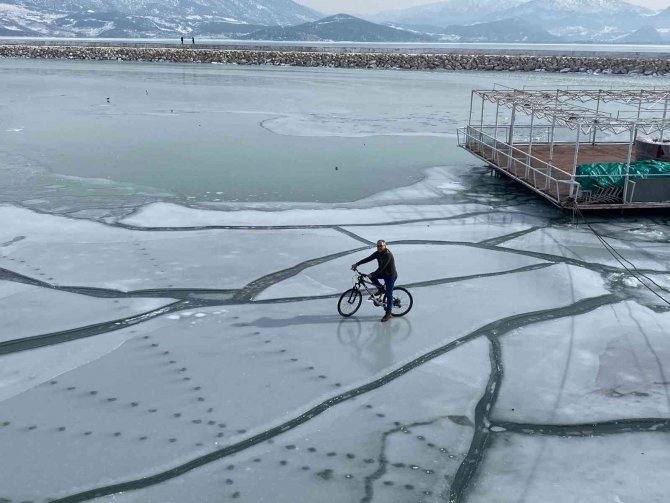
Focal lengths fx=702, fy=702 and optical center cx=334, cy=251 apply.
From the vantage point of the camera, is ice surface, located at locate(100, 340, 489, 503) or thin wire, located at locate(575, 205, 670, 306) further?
thin wire, located at locate(575, 205, 670, 306)

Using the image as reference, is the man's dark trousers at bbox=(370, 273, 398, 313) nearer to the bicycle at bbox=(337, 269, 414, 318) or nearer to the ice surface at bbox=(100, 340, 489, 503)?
the bicycle at bbox=(337, 269, 414, 318)

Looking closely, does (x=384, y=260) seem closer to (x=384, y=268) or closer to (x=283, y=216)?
(x=384, y=268)

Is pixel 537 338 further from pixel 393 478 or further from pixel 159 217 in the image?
pixel 159 217

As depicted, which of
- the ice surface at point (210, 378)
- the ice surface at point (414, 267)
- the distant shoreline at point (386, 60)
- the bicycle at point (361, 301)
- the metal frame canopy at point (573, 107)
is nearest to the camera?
the ice surface at point (210, 378)

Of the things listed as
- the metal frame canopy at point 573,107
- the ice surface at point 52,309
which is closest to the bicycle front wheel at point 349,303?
the ice surface at point 52,309

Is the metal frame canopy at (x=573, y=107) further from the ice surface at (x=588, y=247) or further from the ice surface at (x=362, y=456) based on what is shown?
the ice surface at (x=362, y=456)

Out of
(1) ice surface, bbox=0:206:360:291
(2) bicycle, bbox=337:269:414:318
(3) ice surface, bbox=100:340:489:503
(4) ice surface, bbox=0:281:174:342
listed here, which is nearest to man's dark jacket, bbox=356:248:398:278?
(2) bicycle, bbox=337:269:414:318

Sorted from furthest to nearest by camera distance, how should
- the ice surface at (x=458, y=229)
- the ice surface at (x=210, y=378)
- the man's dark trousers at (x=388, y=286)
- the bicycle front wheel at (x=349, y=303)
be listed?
1. the ice surface at (x=458, y=229)
2. the bicycle front wheel at (x=349, y=303)
3. the man's dark trousers at (x=388, y=286)
4. the ice surface at (x=210, y=378)
